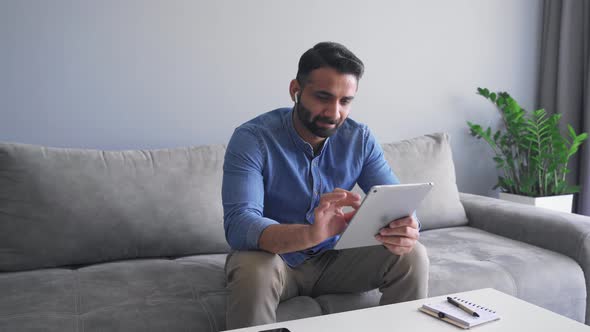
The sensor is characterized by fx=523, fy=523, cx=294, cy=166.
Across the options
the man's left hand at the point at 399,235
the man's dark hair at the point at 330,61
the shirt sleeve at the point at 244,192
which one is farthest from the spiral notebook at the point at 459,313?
the man's dark hair at the point at 330,61

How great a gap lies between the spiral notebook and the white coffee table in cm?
1

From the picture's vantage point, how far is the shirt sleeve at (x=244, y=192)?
1316mm

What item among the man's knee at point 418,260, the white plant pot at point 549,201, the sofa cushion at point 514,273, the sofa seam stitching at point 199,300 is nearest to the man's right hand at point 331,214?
the man's knee at point 418,260

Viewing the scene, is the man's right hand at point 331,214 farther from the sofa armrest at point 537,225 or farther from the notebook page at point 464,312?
the sofa armrest at point 537,225

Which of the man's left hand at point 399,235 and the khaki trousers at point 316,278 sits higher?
the man's left hand at point 399,235

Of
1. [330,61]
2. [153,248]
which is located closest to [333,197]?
[330,61]

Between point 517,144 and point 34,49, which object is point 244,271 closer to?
point 34,49

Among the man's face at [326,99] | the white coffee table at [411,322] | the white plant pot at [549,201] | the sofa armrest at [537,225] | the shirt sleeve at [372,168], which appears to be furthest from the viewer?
the white plant pot at [549,201]

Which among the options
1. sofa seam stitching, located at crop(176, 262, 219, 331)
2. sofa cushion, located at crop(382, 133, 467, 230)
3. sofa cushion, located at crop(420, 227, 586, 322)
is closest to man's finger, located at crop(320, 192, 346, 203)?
sofa seam stitching, located at crop(176, 262, 219, 331)

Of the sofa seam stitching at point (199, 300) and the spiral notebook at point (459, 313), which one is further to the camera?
the sofa seam stitching at point (199, 300)

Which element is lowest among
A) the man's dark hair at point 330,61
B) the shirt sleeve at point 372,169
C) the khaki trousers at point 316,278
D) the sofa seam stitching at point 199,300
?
the sofa seam stitching at point 199,300

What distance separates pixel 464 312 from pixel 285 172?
2.11 feet

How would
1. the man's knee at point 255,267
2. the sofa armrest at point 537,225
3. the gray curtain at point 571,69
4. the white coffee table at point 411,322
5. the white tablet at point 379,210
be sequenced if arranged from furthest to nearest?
the gray curtain at point 571,69 → the sofa armrest at point 537,225 → the man's knee at point 255,267 → the white tablet at point 379,210 → the white coffee table at point 411,322

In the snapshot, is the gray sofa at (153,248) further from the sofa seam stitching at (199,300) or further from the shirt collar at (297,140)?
the shirt collar at (297,140)
